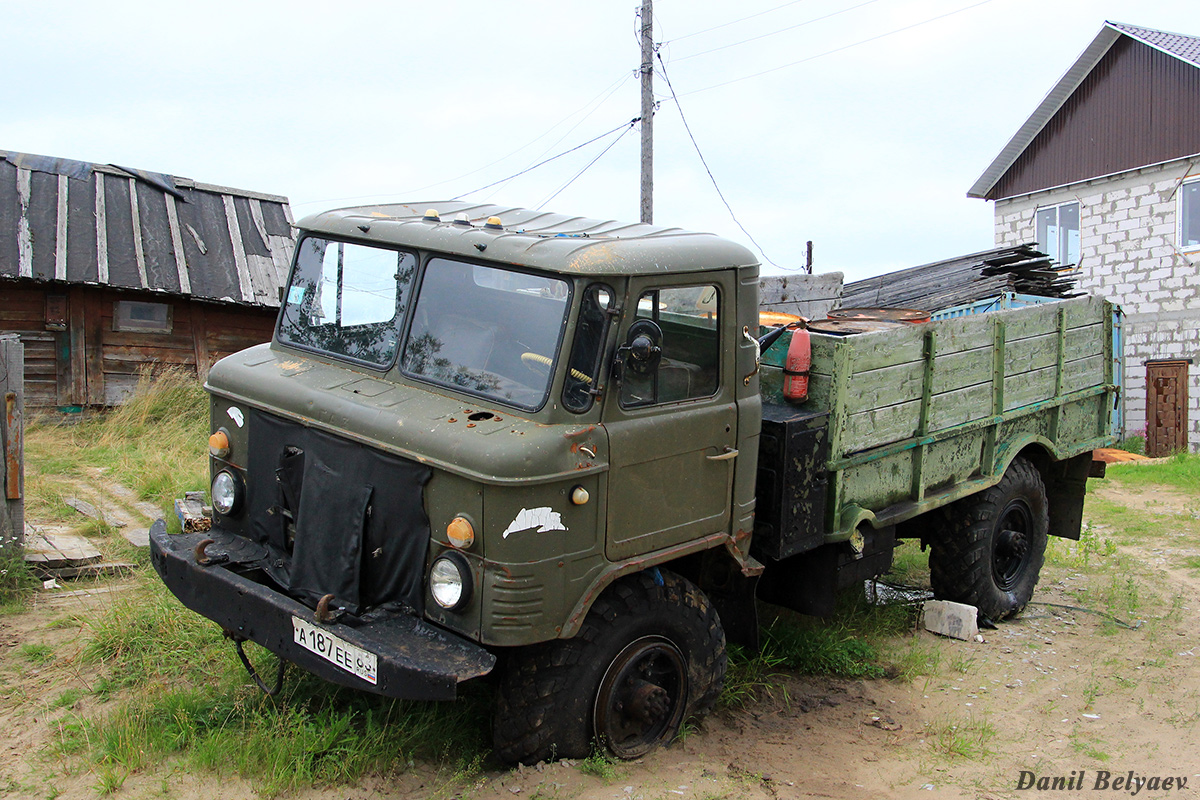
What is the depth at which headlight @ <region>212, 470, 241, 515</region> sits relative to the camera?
15.1 feet

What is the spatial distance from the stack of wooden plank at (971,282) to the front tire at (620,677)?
4.00m

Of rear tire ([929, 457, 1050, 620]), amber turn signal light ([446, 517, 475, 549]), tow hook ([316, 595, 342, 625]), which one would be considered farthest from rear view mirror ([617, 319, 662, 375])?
rear tire ([929, 457, 1050, 620])

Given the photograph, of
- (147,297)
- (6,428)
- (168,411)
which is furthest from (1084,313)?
(147,297)

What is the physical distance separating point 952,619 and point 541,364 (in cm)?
370

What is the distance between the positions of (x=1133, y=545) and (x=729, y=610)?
221 inches

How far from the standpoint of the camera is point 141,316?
42.9 ft

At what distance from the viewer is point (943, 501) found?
581 cm

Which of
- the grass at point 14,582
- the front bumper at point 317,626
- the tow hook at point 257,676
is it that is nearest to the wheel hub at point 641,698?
the front bumper at point 317,626

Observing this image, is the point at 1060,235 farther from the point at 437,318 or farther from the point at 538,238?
the point at 437,318

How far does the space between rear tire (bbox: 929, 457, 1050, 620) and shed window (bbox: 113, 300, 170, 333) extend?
10.7 m

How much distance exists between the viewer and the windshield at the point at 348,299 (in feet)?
14.4

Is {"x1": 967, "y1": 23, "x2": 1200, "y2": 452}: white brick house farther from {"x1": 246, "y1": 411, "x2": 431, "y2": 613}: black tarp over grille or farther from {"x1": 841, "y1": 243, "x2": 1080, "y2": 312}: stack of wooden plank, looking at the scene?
{"x1": 246, "y1": 411, "x2": 431, "y2": 613}: black tarp over grille

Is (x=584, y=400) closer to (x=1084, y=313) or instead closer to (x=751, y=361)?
(x=751, y=361)

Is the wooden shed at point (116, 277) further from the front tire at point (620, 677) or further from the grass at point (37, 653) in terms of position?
the front tire at point (620, 677)
